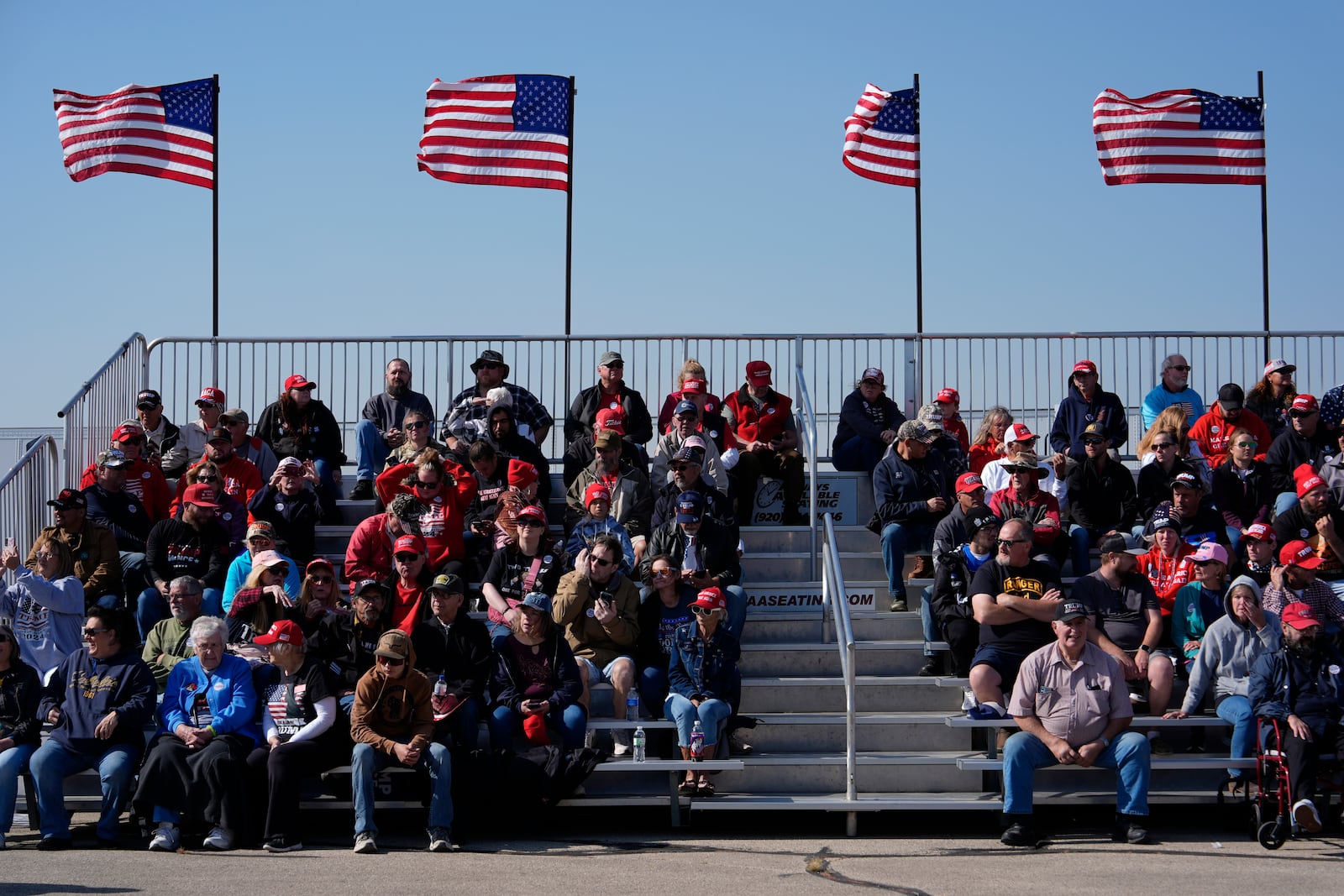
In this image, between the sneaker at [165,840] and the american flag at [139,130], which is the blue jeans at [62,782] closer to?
the sneaker at [165,840]

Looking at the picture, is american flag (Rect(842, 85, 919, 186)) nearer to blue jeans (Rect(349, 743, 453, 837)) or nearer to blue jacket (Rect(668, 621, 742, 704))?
blue jacket (Rect(668, 621, 742, 704))

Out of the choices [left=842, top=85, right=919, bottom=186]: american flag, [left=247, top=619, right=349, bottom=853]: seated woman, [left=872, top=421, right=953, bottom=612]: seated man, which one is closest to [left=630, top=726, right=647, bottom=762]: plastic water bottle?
[left=247, top=619, right=349, bottom=853]: seated woman

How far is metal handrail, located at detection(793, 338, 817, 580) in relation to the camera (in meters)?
12.6

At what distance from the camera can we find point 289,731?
9539mm

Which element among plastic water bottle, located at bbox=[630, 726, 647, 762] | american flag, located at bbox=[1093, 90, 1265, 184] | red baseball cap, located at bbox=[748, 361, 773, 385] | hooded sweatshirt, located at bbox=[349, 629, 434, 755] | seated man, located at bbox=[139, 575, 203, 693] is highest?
american flag, located at bbox=[1093, 90, 1265, 184]

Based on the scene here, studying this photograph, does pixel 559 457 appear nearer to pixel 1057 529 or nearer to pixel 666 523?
pixel 666 523

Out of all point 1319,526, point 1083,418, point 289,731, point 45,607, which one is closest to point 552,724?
point 289,731

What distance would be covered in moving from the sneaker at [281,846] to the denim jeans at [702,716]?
2477mm

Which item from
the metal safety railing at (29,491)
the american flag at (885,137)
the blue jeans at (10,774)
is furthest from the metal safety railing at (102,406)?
the american flag at (885,137)

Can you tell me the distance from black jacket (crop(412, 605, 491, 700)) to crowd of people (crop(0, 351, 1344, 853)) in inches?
0.8

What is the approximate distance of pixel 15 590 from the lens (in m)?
10.9

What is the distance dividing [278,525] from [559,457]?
352cm

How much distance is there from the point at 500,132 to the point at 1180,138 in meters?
7.02

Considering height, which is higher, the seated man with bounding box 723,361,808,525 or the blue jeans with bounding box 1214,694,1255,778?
the seated man with bounding box 723,361,808,525
